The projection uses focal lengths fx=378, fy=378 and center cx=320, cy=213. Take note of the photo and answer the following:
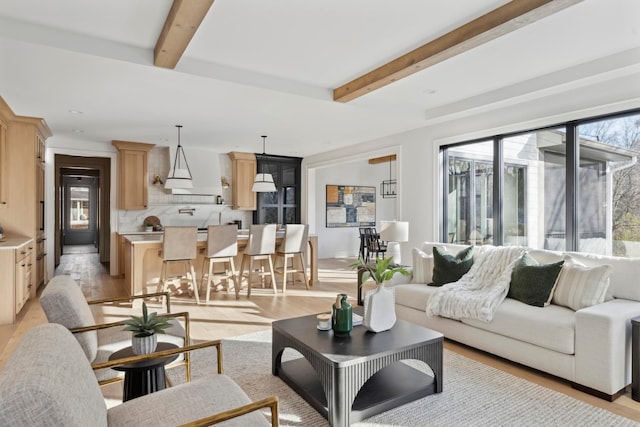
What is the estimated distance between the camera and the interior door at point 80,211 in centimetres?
1271

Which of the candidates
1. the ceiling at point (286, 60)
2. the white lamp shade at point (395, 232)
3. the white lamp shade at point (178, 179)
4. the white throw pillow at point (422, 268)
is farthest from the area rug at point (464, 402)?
the white lamp shade at point (178, 179)

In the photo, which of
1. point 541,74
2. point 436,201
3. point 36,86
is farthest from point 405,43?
point 36,86

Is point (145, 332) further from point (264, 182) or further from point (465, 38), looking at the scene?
point (264, 182)

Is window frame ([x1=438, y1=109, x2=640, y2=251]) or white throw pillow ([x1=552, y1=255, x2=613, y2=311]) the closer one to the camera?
white throw pillow ([x1=552, y1=255, x2=613, y2=311])

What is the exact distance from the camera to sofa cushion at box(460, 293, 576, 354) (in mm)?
2663

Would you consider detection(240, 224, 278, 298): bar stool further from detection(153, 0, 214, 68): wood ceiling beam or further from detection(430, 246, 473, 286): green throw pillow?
detection(153, 0, 214, 68): wood ceiling beam

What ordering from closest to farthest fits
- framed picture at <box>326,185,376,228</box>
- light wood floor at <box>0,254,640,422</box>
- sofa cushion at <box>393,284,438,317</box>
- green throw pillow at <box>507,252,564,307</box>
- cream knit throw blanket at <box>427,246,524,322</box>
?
→ light wood floor at <box>0,254,640,422</box> → green throw pillow at <box>507,252,564,307</box> → cream knit throw blanket at <box>427,246,524,322</box> → sofa cushion at <box>393,284,438,317</box> → framed picture at <box>326,185,376,228</box>

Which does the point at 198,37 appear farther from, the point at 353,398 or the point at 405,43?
the point at 353,398

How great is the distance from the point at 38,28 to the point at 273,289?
406cm

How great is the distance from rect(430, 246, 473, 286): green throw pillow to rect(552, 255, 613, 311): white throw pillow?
89 centimetres

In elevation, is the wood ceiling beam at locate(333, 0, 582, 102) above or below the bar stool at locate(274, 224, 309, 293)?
above

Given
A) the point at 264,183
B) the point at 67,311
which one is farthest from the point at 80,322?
the point at 264,183

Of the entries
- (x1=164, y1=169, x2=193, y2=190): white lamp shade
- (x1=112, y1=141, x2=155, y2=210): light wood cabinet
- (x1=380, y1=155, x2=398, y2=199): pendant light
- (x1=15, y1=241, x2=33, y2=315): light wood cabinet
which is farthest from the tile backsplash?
(x1=380, y1=155, x2=398, y2=199): pendant light

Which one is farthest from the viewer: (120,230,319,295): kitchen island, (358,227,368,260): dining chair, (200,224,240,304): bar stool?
(358,227,368,260): dining chair
